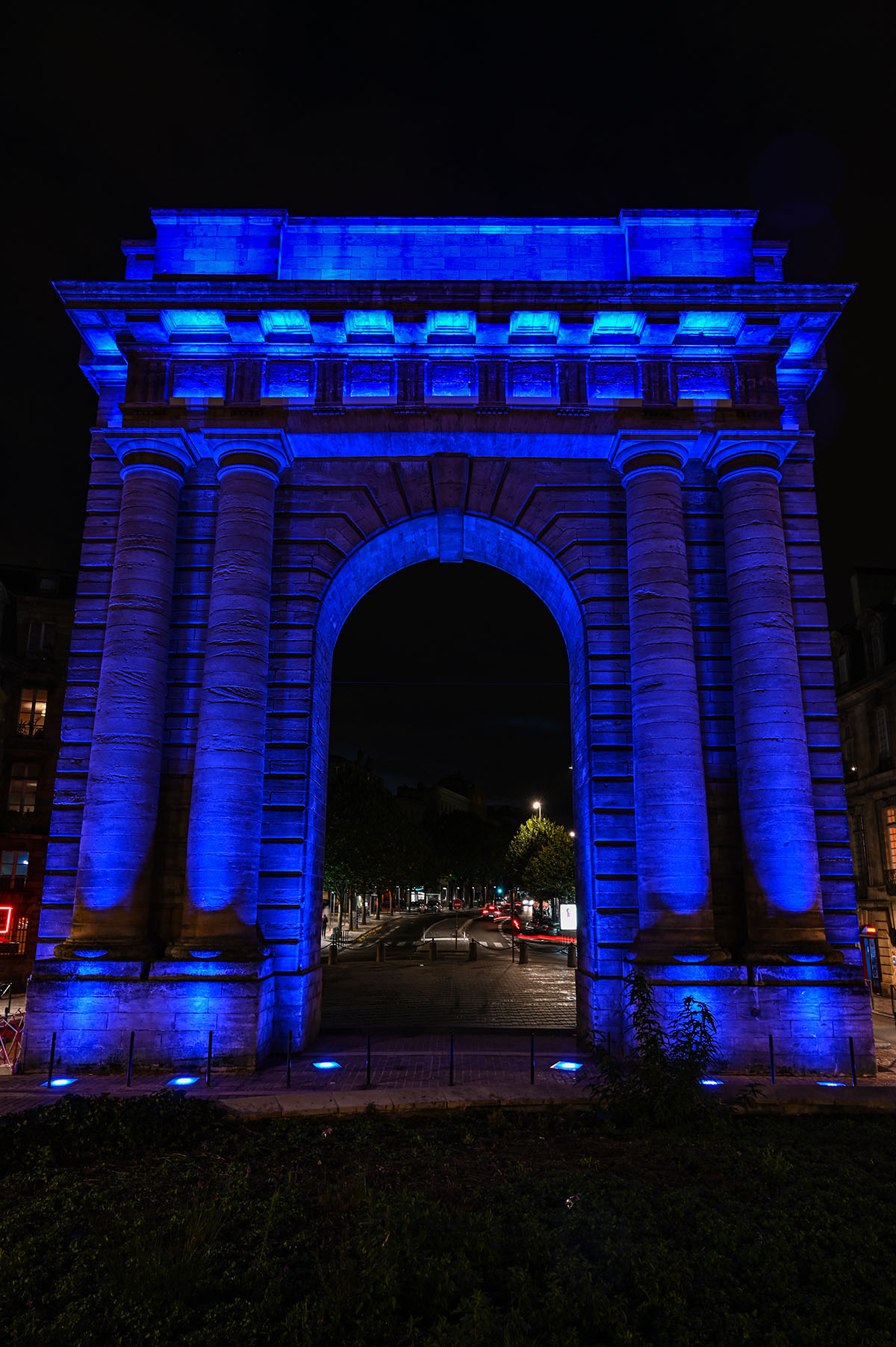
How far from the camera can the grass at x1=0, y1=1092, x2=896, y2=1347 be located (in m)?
7.32

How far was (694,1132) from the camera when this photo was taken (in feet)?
41.8

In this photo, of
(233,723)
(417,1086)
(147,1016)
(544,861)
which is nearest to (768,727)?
(417,1086)

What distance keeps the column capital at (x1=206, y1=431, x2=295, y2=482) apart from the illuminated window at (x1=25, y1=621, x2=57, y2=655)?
21878mm

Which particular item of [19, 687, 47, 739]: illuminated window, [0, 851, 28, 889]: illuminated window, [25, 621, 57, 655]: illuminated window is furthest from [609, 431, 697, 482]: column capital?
[0, 851, 28, 889]: illuminated window

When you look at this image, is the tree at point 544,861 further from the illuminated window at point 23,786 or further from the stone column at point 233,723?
the stone column at point 233,723

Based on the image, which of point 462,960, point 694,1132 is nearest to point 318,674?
point 694,1132

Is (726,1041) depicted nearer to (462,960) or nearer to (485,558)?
(485,558)

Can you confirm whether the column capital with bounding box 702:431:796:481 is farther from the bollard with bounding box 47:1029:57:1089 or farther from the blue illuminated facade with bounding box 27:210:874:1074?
the bollard with bounding box 47:1029:57:1089

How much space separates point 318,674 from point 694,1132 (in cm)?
1361

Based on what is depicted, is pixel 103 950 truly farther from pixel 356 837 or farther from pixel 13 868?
pixel 356 837

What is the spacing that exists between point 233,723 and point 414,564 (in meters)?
9.19

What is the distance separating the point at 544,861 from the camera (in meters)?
61.4

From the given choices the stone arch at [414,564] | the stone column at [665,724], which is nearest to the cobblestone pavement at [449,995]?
the stone arch at [414,564]

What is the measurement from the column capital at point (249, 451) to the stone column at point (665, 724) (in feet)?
28.5
